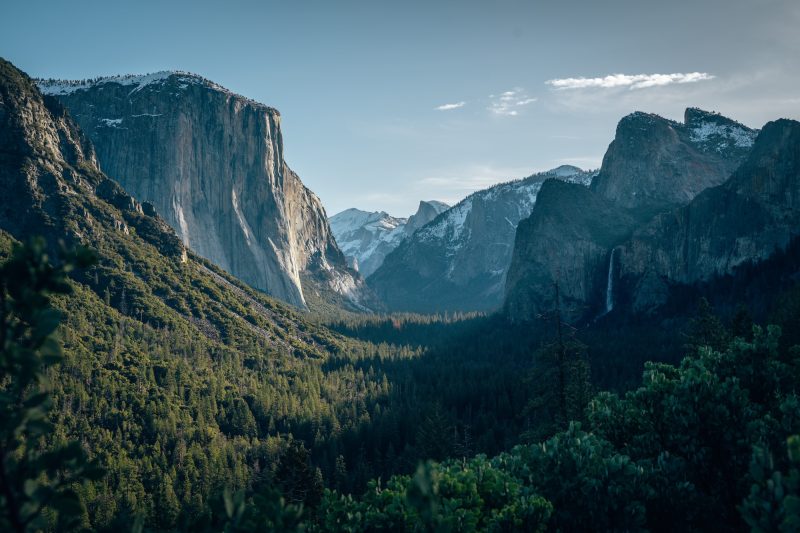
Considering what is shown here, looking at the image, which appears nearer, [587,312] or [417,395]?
[417,395]

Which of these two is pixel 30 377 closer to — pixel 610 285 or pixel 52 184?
pixel 52 184

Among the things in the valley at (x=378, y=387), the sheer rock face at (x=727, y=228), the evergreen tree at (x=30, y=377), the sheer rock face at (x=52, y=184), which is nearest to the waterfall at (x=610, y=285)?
the valley at (x=378, y=387)

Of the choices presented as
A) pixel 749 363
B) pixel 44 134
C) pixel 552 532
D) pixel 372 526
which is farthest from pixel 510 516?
pixel 44 134

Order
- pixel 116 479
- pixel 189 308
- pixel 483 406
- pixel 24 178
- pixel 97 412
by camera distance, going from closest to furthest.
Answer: pixel 116 479 < pixel 97 412 < pixel 483 406 < pixel 24 178 < pixel 189 308

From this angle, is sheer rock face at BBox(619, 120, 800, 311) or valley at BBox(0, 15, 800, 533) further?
sheer rock face at BBox(619, 120, 800, 311)

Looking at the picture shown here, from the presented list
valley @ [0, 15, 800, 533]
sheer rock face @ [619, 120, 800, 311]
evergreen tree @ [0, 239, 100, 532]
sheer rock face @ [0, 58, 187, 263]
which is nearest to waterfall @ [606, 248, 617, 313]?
valley @ [0, 15, 800, 533]

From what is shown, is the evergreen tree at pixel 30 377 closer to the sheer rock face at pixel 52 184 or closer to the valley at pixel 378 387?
the valley at pixel 378 387

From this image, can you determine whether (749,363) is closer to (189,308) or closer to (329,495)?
(329,495)

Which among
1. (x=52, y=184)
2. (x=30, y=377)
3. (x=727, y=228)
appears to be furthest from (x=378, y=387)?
(x=30, y=377)

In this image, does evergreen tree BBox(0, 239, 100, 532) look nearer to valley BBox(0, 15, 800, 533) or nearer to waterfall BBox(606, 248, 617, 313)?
valley BBox(0, 15, 800, 533)
